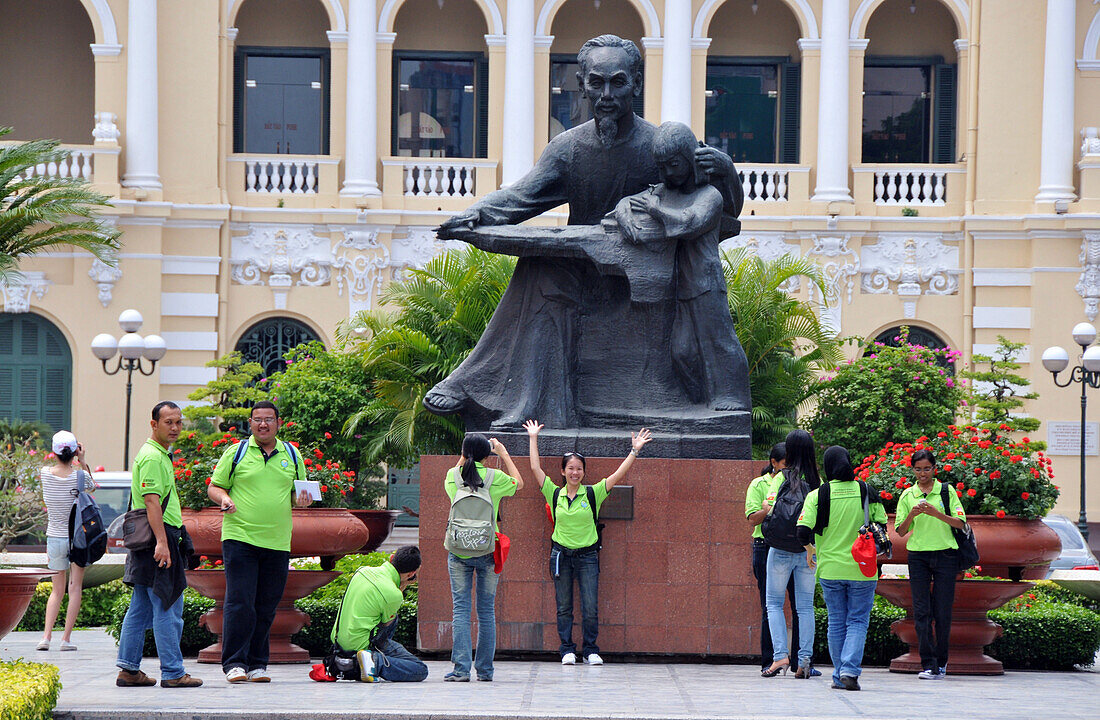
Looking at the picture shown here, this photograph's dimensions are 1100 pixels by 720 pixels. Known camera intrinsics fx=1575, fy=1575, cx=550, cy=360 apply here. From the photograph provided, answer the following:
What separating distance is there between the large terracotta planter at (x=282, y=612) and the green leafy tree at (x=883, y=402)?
38.5 ft

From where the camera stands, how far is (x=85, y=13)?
30359 mm

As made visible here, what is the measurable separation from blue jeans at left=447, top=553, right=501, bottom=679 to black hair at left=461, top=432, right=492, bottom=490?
1.44ft

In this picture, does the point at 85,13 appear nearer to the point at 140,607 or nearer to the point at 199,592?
the point at 199,592

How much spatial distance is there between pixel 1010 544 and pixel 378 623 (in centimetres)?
423

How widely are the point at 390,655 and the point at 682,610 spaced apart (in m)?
1.96

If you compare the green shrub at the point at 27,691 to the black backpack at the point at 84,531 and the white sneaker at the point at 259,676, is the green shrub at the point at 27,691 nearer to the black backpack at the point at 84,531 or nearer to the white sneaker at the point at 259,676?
the white sneaker at the point at 259,676

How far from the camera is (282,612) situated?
10398 millimetres

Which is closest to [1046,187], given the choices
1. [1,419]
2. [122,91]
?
[122,91]

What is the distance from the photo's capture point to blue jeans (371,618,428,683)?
364 inches

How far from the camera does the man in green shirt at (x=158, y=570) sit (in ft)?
27.8

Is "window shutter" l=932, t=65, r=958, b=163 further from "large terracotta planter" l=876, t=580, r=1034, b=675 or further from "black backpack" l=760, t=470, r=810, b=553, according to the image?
"black backpack" l=760, t=470, r=810, b=553

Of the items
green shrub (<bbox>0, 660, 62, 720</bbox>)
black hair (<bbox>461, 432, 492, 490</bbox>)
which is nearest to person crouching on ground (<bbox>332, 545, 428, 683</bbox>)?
black hair (<bbox>461, 432, 492, 490</bbox>)

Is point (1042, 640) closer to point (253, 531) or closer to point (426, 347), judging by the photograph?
point (253, 531)

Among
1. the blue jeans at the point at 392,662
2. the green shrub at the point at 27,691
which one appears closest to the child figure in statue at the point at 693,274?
the blue jeans at the point at 392,662
